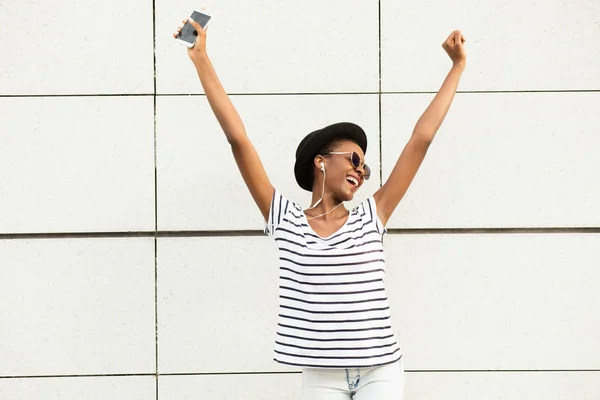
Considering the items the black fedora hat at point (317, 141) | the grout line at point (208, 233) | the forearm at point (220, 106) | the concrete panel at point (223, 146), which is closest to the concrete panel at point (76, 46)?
the concrete panel at point (223, 146)

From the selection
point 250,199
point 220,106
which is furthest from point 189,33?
point 250,199

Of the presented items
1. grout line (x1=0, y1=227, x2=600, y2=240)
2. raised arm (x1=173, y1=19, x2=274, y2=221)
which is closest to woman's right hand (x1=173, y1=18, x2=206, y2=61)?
raised arm (x1=173, y1=19, x2=274, y2=221)

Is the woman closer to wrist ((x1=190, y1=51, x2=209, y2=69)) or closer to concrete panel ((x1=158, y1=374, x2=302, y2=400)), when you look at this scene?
wrist ((x1=190, y1=51, x2=209, y2=69))

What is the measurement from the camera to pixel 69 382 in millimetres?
4324

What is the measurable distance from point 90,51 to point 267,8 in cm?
104

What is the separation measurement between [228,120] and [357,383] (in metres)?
1.26

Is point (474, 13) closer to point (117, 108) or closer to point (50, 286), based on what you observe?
point (117, 108)

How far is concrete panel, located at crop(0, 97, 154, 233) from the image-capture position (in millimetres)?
4332

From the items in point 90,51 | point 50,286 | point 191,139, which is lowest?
point 50,286

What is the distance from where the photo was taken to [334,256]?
321 cm

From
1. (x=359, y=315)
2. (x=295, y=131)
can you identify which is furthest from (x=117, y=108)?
(x=359, y=315)

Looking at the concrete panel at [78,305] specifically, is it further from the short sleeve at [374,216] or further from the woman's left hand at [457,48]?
the woman's left hand at [457,48]

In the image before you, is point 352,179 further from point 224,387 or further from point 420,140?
point 224,387

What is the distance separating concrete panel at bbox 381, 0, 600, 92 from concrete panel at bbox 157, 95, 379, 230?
40 cm
